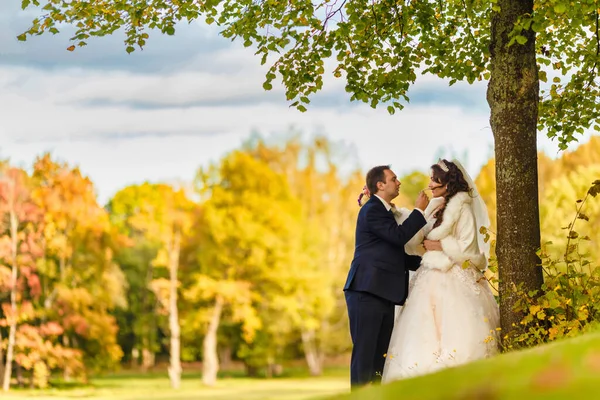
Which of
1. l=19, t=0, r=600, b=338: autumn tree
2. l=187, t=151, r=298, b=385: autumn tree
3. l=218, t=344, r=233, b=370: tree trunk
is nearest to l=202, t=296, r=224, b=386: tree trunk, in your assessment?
l=187, t=151, r=298, b=385: autumn tree

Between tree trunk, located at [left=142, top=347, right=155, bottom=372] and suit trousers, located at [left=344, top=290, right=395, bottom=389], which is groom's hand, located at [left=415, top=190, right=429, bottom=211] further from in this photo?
tree trunk, located at [left=142, top=347, right=155, bottom=372]

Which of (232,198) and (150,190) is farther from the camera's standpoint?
(150,190)

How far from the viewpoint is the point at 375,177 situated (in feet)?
28.5

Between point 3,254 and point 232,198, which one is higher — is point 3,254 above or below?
below

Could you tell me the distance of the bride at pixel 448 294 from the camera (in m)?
8.45

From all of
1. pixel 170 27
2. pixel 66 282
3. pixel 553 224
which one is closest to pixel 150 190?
pixel 66 282

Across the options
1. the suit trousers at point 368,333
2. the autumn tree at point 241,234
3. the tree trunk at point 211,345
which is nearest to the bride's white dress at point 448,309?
the suit trousers at point 368,333

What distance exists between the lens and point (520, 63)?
8.76 meters

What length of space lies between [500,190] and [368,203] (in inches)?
52.9

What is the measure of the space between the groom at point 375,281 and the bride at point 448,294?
0.49ft

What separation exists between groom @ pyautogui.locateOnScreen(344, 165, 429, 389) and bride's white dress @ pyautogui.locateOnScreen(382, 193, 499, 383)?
6.1 inches

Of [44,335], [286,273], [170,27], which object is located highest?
[170,27]

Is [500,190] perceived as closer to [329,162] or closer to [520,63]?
[520,63]

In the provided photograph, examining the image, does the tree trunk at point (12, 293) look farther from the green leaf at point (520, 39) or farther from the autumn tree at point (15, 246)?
the green leaf at point (520, 39)
